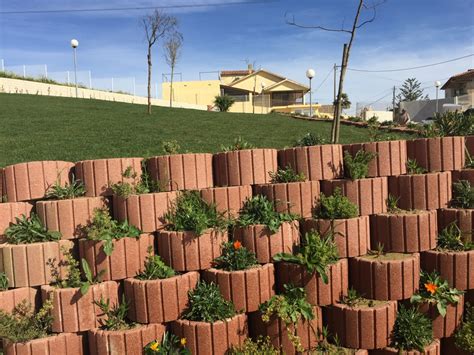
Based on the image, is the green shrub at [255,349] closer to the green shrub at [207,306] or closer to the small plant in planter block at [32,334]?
the green shrub at [207,306]

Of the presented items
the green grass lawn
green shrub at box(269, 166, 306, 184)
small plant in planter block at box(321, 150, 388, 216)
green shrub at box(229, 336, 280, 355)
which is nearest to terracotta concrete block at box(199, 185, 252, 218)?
green shrub at box(269, 166, 306, 184)

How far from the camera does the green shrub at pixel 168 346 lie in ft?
9.98

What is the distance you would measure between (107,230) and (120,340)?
2.72 feet

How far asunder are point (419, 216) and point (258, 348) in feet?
5.54

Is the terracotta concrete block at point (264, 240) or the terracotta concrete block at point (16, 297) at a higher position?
the terracotta concrete block at point (264, 240)

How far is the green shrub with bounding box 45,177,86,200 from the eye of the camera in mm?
3473

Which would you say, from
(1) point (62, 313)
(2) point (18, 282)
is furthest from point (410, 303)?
(2) point (18, 282)

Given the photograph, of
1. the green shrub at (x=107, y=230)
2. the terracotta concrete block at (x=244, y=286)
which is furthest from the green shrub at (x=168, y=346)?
the green shrub at (x=107, y=230)

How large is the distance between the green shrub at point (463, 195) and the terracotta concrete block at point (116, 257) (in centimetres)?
277

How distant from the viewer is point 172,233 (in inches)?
131

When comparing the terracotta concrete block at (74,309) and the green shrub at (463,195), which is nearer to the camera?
the terracotta concrete block at (74,309)

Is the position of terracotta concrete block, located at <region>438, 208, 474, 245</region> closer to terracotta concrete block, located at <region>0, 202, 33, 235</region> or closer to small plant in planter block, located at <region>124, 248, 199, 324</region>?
small plant in planter block, located at <region>124, 248, 199, 324</region>

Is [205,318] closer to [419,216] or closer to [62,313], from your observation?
[62,313]

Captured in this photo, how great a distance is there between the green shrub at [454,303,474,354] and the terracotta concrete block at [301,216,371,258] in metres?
0.96
